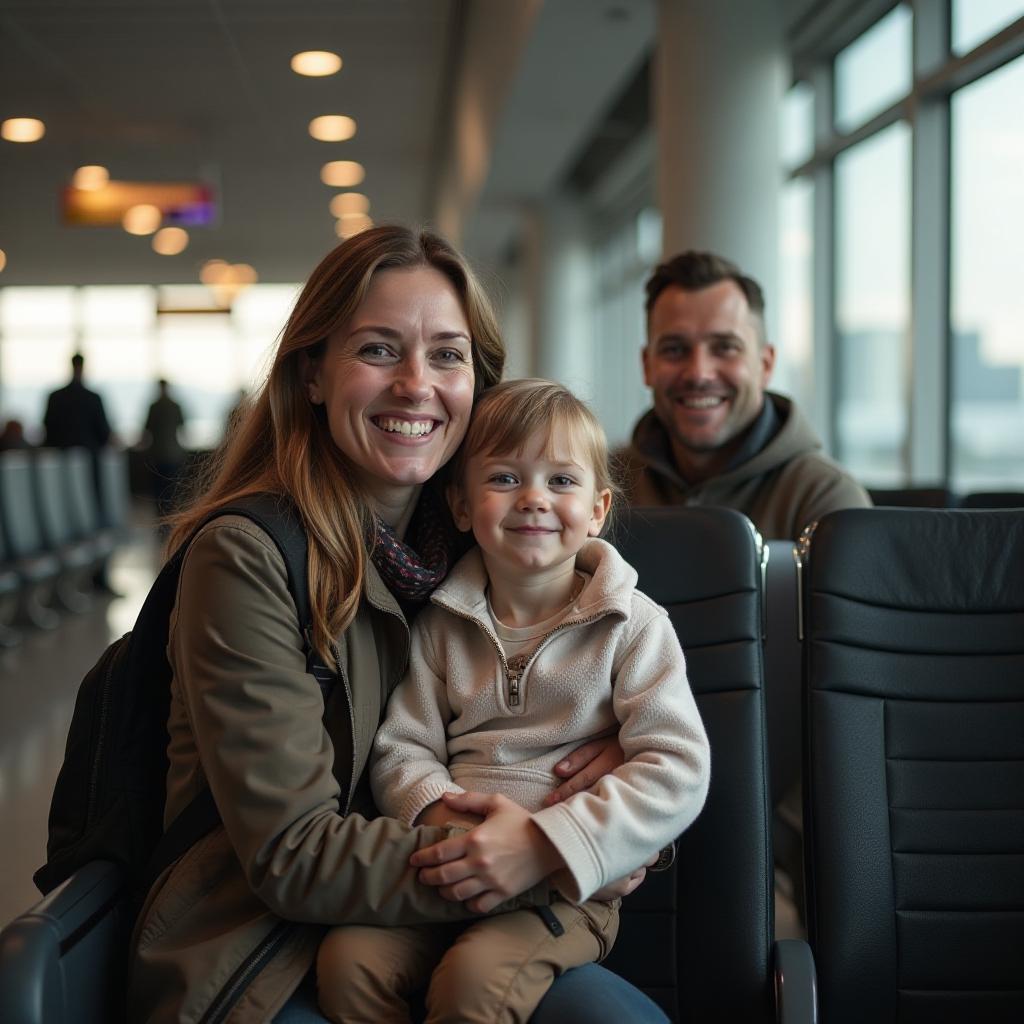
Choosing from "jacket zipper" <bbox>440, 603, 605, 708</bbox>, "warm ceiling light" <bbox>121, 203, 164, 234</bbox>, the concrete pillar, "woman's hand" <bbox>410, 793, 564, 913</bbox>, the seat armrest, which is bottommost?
the seat armrest

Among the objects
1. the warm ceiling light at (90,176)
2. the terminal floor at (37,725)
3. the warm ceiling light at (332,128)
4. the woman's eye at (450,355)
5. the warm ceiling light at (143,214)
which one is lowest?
the terminal floor at (37,725)

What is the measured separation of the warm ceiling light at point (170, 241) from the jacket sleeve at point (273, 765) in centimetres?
1438

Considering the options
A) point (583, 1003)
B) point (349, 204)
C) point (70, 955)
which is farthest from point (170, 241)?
point (583, 1003)

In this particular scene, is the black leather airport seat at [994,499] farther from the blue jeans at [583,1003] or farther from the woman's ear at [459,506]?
the blue jeans at [583,1003]

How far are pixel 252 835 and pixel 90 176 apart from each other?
11.2 meters

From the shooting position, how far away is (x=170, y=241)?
1592cm

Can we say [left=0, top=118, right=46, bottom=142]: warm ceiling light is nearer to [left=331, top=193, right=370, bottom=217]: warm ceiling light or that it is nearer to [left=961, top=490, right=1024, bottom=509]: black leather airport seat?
[left=331, top=193, right=370, bottom=217]: warm ceiling light

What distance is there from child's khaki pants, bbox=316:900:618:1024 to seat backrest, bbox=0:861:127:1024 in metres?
0.24

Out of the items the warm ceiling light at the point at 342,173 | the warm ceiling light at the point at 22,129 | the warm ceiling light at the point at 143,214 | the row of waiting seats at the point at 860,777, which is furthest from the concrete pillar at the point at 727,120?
the warm ceiling light at the point at 342,173

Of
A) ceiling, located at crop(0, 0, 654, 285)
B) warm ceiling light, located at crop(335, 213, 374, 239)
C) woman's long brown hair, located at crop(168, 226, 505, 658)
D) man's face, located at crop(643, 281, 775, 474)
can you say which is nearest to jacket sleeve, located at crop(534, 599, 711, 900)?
woman's long brown hair, located at crop(168, 226, 505, 658)

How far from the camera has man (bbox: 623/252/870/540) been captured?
2.62 metres

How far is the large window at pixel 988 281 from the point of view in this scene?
13.3 feet

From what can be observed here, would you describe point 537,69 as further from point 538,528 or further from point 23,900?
point 538,528

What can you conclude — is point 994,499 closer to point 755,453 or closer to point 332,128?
point 755,453
